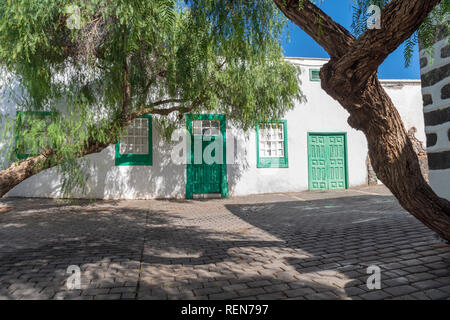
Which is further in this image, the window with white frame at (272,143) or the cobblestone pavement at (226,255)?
the window with white frame at (272,143)

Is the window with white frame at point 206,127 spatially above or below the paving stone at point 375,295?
above

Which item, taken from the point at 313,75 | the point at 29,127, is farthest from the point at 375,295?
the point at 313,75

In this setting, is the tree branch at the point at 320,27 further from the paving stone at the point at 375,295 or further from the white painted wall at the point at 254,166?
the white painted wall at the point at 254,166

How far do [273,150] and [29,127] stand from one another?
8519mm

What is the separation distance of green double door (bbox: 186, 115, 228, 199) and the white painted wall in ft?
0.94

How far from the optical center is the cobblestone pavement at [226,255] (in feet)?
9.43

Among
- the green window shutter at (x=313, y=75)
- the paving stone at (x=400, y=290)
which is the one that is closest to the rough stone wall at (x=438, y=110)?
the paving stone at (x=400, y=290)

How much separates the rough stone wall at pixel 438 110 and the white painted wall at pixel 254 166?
774cm

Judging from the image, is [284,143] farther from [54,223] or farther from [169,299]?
[169,299]

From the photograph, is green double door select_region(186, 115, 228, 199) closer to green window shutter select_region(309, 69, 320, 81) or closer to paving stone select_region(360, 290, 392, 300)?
green window shutter select_region(309, 69, 320, 81)

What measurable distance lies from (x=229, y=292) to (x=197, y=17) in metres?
2.87

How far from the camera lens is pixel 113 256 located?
414 centimetres

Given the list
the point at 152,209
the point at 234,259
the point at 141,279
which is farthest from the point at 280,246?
the point at 152,209

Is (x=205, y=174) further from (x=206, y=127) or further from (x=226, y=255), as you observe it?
(x=226, y=255)
